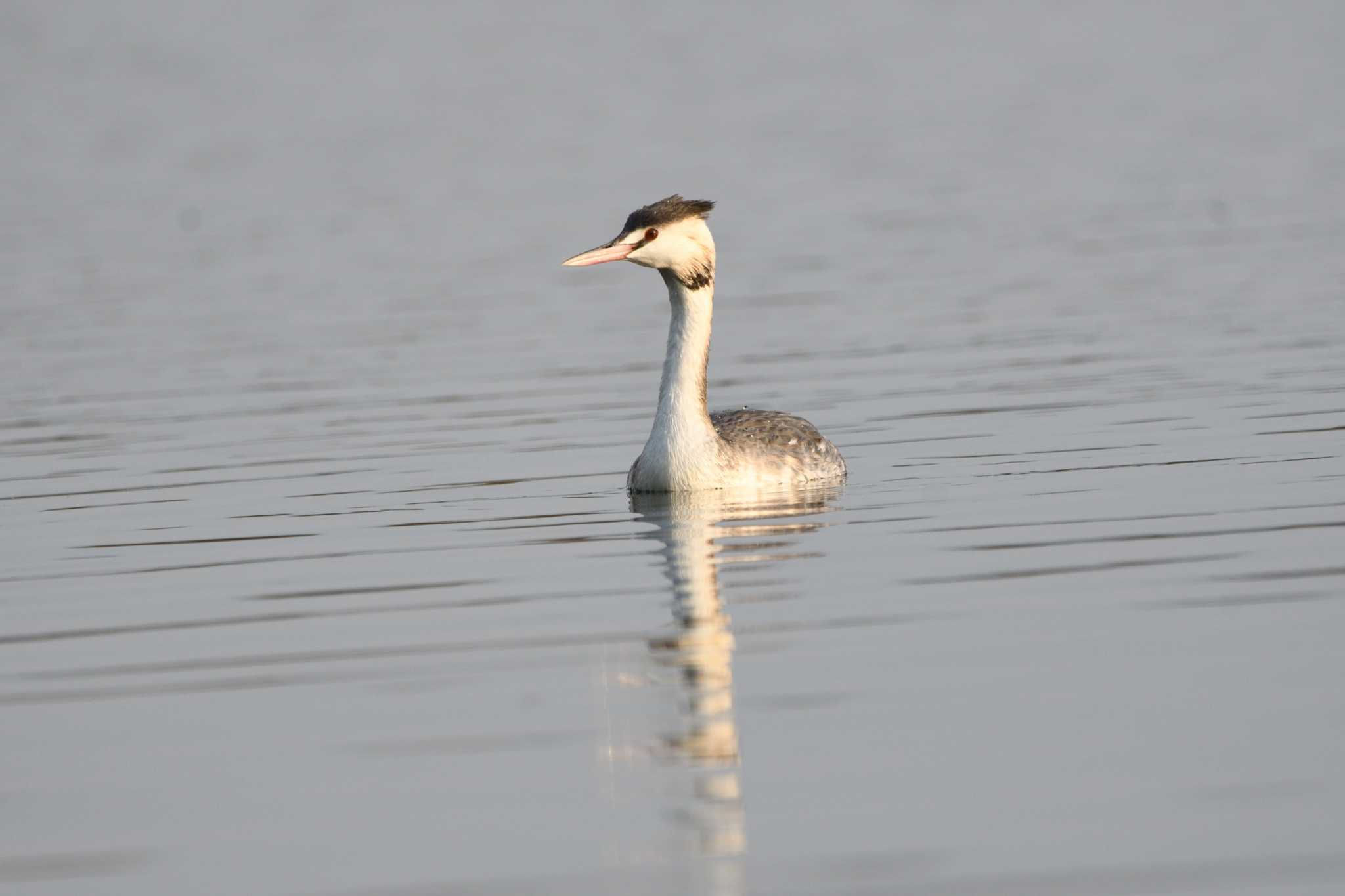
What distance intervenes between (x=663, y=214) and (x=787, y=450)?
185cm

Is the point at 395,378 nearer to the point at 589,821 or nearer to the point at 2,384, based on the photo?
the point at 2,384

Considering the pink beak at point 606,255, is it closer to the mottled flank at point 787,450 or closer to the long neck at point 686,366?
the long neck at point 686,366

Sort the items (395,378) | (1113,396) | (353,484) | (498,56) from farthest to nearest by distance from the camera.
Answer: (498,56), (395,378), (1113,396), (353,484)

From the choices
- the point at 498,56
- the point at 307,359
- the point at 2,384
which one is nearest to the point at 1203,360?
the point at 307,359

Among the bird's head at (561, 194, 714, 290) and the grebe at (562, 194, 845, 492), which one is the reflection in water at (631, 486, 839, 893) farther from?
the bird's head at (561, 194, 714, 290)

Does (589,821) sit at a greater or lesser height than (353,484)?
lesser

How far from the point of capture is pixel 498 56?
3118 inches

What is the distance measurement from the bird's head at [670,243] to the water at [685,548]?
1.53 m

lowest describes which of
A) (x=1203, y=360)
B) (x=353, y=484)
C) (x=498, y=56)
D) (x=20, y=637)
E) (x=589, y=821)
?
(x=589, y=821)

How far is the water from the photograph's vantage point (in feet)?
25.1

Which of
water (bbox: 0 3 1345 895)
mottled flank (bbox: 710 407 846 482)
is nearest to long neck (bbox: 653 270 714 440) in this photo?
mottled flank (bbox: 710 407 846 482)

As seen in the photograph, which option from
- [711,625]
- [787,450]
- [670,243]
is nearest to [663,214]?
[670,243]

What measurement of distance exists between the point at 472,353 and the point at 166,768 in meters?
15.0

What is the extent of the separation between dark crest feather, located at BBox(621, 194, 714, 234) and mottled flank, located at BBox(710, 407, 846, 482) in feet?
4.91
